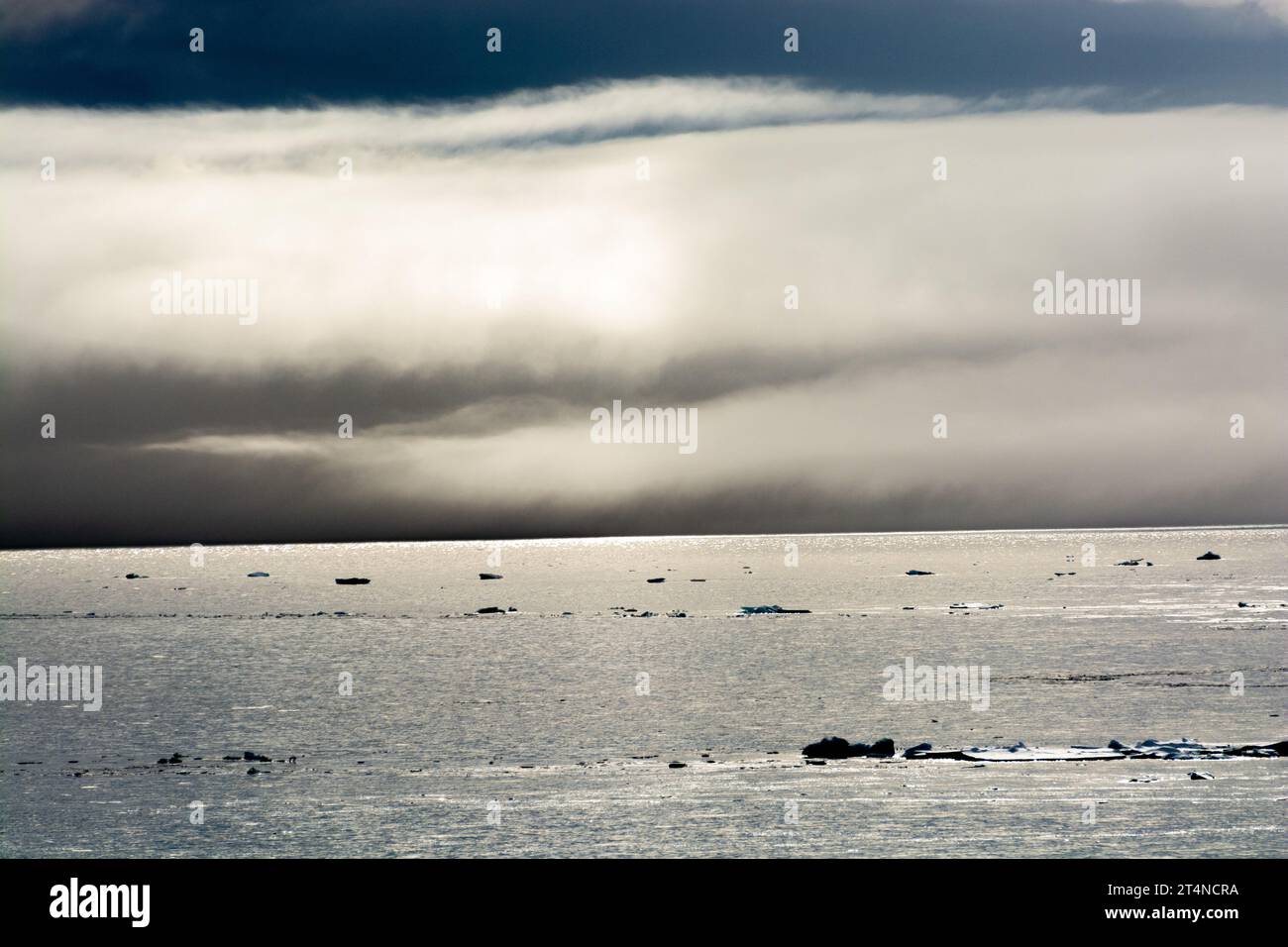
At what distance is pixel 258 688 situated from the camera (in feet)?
363

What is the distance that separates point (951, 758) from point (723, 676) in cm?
4986

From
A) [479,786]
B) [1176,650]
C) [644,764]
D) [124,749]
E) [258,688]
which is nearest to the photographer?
[479,786]
